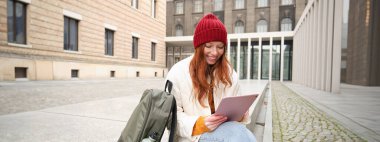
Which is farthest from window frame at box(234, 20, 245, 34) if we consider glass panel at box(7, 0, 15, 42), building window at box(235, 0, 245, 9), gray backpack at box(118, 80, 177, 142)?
gray backpack at box(118, 80, 177, 142)

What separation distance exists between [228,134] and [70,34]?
1501 cm

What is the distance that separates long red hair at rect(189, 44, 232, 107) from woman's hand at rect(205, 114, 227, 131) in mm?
228

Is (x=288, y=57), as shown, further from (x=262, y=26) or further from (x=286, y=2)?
(x=286, y=2)

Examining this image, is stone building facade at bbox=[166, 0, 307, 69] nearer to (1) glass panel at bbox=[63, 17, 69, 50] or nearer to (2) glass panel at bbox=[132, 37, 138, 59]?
(2) glass panel at bbox=[132, 37, 138, 59]

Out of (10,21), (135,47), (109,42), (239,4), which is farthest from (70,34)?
(239,4)

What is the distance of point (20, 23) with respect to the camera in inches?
428

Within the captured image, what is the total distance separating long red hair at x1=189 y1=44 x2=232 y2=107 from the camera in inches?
63.4

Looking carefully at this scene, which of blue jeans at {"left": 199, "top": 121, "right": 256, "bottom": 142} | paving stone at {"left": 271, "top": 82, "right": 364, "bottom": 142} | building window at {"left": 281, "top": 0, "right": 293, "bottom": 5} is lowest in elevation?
paving stone at {"left": 271, "top": 82, "right": 364, "bottom": 142}

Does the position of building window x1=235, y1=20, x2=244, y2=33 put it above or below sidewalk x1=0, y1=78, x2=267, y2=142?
above

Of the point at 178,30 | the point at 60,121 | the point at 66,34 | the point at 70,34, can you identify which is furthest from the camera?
the point at 178,30

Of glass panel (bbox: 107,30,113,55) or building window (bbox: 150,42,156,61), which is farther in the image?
building window (bbox: 150,42,156,61)

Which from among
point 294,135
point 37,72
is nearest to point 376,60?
point 294,135

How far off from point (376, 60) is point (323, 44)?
19.8 feet

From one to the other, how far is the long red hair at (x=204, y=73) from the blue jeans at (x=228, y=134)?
0.26 metres
